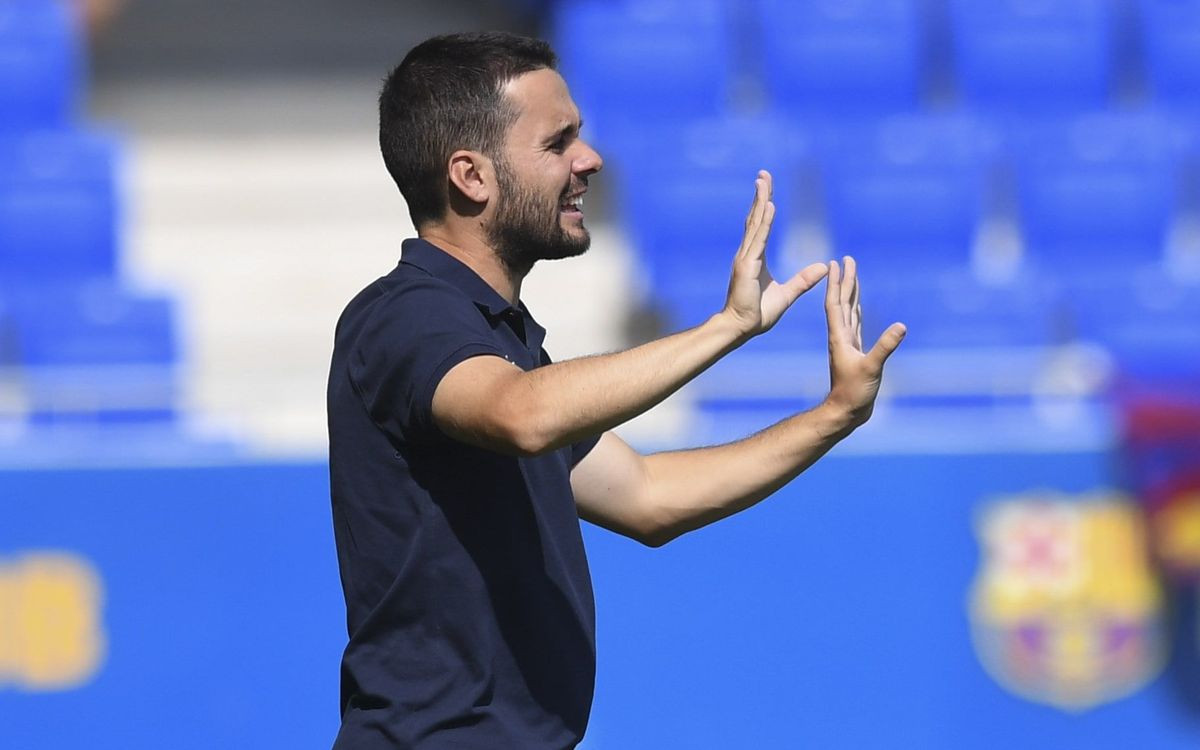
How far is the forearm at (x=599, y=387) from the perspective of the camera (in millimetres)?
2049

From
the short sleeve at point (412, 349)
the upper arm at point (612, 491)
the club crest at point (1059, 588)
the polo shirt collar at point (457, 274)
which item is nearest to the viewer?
the short sleeve at point (412, 349)

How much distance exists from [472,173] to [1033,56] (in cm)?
585

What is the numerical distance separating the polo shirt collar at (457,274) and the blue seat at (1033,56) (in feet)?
18.9

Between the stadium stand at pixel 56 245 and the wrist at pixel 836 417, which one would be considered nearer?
the wrist at pixel 836 417

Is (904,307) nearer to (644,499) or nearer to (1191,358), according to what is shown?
(1191,358)

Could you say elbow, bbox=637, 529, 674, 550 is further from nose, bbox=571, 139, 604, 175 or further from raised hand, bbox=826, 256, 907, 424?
nose, bbox=571, 139, 604, 175

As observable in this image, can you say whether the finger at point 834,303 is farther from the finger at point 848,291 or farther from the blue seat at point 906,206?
the blue seat at point 906,206

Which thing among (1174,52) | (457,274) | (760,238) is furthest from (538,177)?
(1174,52)

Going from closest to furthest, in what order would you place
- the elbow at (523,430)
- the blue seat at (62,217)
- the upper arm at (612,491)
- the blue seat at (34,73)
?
the elbow at (523,430) < the upper arm at (612,491) < the blue seat at (62,217) < the blue seat at (34,73)

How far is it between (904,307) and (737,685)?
2044mm

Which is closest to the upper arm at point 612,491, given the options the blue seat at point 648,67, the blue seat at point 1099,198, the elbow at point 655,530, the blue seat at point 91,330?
the elbow at point 655,530

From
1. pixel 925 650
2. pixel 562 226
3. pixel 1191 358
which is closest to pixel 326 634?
pixel 925 650

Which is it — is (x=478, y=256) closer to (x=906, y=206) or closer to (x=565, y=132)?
(x=565, y=132)

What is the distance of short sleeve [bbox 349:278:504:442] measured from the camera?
2148 mm
